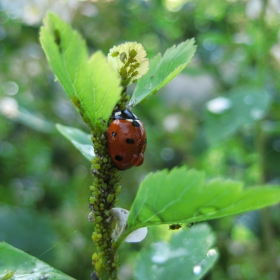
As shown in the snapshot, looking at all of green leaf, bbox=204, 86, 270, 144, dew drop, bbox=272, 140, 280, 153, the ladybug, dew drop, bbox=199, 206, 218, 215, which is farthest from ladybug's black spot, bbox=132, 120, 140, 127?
dew drop, bbox=272, 140, 280, 153

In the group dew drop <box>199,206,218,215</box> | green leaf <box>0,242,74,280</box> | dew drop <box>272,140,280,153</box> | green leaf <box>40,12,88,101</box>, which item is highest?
green leaf <box>40,12,88,101</box>

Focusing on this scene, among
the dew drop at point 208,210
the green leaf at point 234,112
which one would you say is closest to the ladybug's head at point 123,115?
the dew drop at point 208,210

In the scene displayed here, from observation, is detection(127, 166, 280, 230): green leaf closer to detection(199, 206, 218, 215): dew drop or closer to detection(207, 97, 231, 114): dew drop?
detection(199, 206, 218, 215): dew drop

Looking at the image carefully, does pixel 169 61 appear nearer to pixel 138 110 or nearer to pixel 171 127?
pixel 171 127

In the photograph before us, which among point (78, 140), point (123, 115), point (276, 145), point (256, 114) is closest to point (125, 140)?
point (123, 115)

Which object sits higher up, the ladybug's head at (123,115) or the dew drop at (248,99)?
the ladybug's head at (123,115)

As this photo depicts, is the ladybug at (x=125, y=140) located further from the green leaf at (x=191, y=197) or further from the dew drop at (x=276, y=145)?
the dew drop at (x=276, y=145)

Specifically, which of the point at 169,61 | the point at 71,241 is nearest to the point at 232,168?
the point at 71,241
